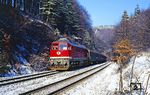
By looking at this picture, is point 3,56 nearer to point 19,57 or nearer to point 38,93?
point 19,57

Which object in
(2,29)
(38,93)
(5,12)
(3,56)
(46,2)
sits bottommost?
(38,93)

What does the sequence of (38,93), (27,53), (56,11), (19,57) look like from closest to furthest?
(38,93) < (19,57) < (27,53) < (56,11)

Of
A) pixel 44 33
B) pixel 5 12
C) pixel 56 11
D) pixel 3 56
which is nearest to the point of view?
pixel 3 56

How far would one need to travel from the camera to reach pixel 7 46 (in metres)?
29.2

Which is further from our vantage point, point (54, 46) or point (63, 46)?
point (54, 46)

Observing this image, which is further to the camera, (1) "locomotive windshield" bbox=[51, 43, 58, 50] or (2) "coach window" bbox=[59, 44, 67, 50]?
(1) "locomotive windshield" bbox=[51, 43, 58, 50]

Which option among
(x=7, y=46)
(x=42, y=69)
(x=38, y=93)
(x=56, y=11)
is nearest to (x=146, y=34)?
(x=56, y=11)

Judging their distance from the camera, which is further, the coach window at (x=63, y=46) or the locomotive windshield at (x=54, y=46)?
the locomotive windshield at (x=54, y=46)

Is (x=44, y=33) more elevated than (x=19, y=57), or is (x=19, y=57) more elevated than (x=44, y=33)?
(x=44, y=33)

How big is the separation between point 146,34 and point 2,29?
27.3 metres

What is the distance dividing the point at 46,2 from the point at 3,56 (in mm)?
28655

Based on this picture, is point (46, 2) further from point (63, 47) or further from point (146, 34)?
point (63, 47)

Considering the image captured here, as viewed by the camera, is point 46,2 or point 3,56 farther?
point 46,2

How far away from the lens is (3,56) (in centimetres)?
2684
